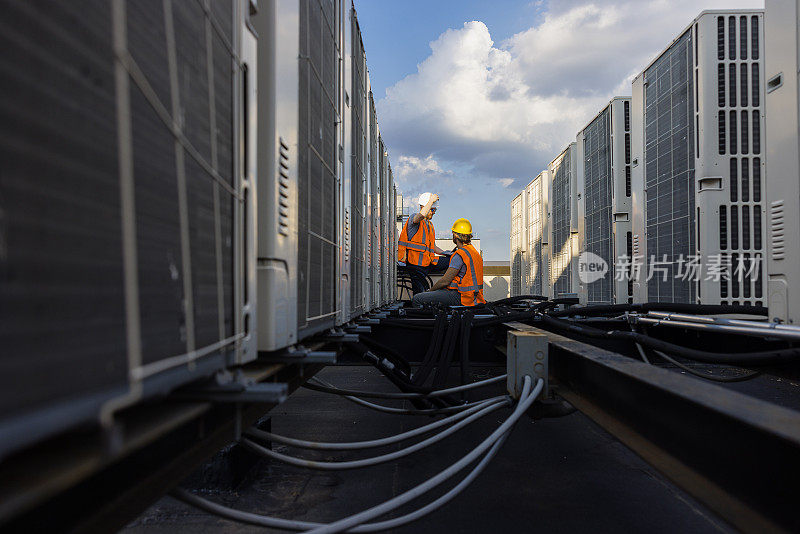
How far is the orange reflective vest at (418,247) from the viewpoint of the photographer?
10.4 meters

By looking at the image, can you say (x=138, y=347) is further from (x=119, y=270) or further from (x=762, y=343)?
(x=762, y=343)

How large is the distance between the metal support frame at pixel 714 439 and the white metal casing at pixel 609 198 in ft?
22.4

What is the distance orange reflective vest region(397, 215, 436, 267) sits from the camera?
1041 centimetres

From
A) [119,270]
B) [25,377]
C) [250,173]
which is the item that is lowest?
[25,377]

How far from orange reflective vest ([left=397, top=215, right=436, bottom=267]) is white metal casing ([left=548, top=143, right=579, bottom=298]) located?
3.04m

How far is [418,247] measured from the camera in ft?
34.2

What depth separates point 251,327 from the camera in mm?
1608

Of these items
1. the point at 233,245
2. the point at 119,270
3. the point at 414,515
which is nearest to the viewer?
the point at 119,270

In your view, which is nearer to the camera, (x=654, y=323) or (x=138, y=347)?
(x=138, y=347)

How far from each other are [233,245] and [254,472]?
8.97 feet

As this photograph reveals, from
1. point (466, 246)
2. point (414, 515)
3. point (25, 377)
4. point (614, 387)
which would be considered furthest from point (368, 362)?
point (466, 246)

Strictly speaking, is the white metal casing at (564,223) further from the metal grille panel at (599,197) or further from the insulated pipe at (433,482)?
the insulated pipe at (433,482)

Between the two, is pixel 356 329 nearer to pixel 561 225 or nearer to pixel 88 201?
A: pixel 88 201

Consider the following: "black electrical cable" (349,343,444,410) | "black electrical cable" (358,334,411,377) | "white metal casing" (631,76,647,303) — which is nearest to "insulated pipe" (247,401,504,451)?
"black electrical cable" (349,343,444,410)
